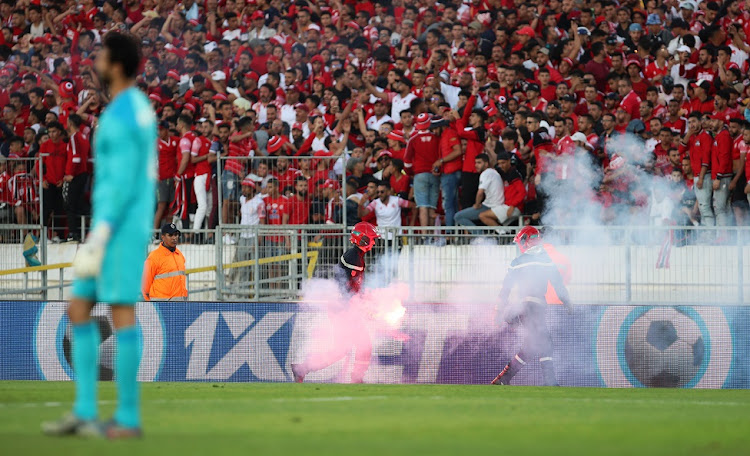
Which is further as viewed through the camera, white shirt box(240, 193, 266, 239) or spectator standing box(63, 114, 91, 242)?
spectator standing box(63, 114, 91, 242)

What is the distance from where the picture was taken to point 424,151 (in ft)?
55.9

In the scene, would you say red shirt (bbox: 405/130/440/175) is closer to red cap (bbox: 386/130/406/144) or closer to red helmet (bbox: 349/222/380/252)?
red cap (bbox: 386/130/406/144)

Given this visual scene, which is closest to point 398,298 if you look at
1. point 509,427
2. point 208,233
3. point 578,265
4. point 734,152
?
point 578,265

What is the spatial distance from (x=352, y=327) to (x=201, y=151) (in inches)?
256

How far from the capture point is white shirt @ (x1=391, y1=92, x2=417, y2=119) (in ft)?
60.2

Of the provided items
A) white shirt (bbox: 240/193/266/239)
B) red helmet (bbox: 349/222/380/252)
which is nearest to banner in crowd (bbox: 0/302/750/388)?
red helmet (bbox: 349/222/380/252)

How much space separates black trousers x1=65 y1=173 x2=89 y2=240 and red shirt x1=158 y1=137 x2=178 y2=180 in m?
1.36

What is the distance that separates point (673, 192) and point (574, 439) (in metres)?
10.1

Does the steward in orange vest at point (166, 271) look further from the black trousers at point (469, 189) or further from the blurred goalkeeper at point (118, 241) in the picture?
the blurred goalkeeper at point (118, 241)

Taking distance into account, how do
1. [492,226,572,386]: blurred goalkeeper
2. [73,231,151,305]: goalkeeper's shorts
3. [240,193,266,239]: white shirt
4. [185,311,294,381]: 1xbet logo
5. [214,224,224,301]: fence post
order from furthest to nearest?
[240,193,266,239]: white shirt → [214,224,224,301]: fence post → [185,311,294,381]: 1xbet logo → [492,226,572,386]: blurred goalkeeper → [73,231,151,305]: goalkeeper's shorts

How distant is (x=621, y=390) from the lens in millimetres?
11828

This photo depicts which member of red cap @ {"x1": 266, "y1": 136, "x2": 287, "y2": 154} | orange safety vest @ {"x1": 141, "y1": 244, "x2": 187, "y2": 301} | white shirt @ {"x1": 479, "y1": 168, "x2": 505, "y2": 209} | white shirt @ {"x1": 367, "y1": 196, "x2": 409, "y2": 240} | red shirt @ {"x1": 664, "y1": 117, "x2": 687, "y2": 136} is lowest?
orange safety vest @ {"x1": 141, "y1": 244, "x2": 187, "y2": 301}

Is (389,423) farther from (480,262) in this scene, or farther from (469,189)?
(469,189)

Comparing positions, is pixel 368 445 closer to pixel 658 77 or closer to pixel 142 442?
pixel 142 442
